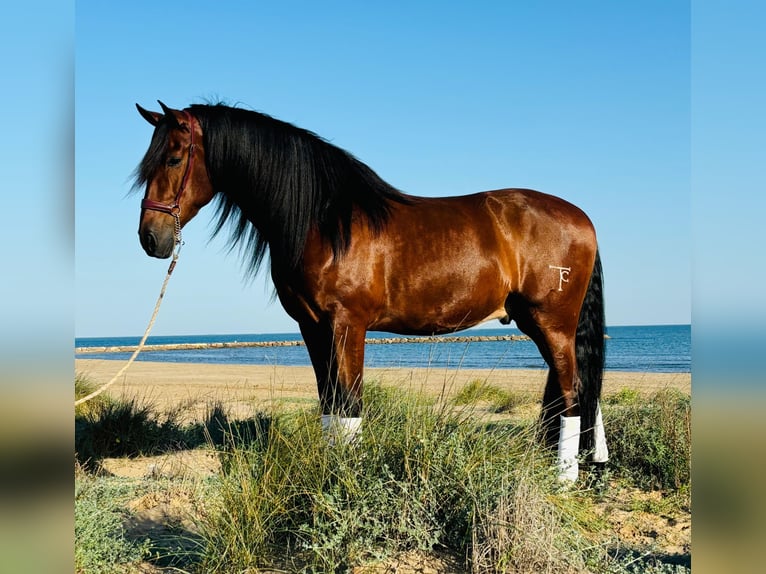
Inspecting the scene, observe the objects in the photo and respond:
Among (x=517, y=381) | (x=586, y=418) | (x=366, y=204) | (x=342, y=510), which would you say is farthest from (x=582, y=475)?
(x=517, y=381)

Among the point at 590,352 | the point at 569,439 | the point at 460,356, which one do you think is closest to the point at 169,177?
the point at 569,439

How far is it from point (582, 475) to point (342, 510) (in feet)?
6.81

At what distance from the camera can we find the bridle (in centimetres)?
335

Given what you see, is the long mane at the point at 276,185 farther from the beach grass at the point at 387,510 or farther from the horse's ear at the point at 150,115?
the beach grass at the point at 387,510

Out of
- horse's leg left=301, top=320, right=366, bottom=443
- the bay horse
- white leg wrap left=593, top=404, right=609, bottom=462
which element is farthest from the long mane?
white leg wrap left=593, top=404, right=609, bottom=462

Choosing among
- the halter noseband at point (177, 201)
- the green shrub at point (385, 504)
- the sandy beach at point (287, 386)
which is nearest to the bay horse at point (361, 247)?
the halter noseband at point (177, 201)

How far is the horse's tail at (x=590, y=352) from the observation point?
4.31m

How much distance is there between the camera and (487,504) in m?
2.84

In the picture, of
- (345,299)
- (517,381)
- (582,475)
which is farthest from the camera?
(517,381)

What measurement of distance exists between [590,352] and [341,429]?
85.3 inches

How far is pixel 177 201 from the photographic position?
3414 millimetres

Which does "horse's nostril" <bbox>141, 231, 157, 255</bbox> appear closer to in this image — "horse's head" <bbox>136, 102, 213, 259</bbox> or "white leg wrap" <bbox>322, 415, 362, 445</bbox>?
"horse's head" <bbox>136, 102, 213, 259</bbox>

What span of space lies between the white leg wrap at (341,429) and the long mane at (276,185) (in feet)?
3.14
